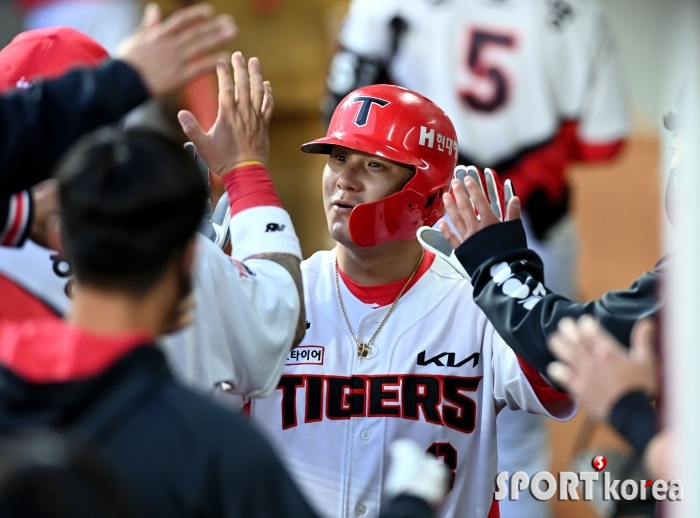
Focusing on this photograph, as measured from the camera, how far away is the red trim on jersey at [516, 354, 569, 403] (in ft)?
8.70

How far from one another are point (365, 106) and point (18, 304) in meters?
1.28

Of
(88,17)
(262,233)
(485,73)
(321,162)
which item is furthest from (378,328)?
(321,162)

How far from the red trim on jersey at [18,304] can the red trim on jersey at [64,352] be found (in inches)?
16.6

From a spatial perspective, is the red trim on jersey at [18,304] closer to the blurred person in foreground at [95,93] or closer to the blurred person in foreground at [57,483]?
the blurred person in foreground at [95,93]

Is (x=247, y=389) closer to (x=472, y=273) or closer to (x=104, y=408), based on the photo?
(x=472, y=273)

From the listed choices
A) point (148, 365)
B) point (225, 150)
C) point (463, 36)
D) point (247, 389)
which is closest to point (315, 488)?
point (247, 389)

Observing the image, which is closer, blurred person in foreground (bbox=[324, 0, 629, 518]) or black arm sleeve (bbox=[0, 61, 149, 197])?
black arm sleeve (bbox=[0, 61, 149, 197])

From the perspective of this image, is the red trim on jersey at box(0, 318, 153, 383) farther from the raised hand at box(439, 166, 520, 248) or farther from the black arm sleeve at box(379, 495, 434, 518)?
the raised hand at box(439, 166, 520, 248)

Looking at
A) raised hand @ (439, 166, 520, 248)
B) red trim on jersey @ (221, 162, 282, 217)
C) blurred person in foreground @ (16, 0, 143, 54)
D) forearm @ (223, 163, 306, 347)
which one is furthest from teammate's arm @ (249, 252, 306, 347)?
blurred person in foreground @ (16, 0, 143, 54)

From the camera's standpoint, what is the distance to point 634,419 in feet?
5.87

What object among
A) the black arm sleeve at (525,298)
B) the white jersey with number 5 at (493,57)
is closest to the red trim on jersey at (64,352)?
the black arm sleeve at (525,298)

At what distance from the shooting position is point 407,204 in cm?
302

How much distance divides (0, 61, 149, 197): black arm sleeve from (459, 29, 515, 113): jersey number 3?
3.44 m

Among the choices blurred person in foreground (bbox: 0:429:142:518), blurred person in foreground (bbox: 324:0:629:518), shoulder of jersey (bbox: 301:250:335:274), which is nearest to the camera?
blurred person in foreground (bbox: 0:429:142:518)
